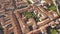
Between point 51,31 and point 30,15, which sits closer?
point 51,31

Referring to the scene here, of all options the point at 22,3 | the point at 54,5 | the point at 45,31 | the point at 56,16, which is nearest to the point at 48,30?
the point at 45,31

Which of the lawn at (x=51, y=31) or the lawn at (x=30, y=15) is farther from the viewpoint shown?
the lawn at (x=30, y=15)

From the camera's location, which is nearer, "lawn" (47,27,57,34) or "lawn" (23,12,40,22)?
"lawn" (47,27,57,34)

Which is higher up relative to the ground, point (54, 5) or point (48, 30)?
point (54, 5)

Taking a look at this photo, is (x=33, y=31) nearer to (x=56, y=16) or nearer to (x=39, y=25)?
(x=39, y=25)

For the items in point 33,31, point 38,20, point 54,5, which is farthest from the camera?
point 54,5

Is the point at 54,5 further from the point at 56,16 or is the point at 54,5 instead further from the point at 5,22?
the point at 5,22

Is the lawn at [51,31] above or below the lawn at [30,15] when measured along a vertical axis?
below

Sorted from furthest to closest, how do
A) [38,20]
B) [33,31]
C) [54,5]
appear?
[54,5] → [38,20] → [33,31]

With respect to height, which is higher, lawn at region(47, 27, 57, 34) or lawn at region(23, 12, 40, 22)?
lawn at region(23, 12, 40, 22)

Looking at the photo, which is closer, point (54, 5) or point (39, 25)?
point (39, 25)
